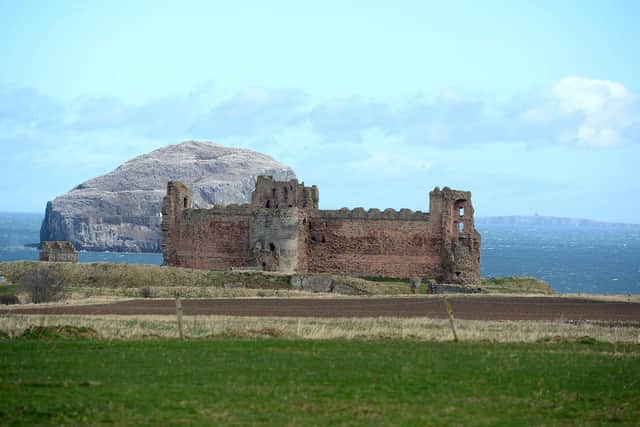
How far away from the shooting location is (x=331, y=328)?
27953mm

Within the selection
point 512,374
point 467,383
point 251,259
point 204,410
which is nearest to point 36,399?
point 204,410

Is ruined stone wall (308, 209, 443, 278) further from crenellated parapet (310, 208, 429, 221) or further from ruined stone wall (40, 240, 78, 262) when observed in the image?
ruined stone wall (40, 240, 78, 262)

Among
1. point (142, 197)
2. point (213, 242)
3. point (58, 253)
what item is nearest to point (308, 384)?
point (213, 242)

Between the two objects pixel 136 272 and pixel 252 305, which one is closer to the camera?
pixel 252 305

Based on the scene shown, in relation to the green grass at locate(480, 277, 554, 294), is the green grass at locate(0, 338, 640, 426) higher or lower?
lower

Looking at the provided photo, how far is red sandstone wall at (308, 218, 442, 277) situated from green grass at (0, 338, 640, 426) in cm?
2993

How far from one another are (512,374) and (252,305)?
1901 centimetres

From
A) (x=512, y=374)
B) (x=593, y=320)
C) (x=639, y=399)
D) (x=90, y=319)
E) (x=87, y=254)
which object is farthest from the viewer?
(x=87, y=254)

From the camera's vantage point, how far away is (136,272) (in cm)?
4906

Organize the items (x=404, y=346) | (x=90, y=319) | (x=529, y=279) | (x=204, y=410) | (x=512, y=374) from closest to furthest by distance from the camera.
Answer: (x=204, y=410) < (x=512, y=374) < (x=404, y=346) < (x=90, y=319) < (x=529, y=279)

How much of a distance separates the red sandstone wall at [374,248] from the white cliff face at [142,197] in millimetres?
95183

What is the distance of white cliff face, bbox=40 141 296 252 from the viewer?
157000 millimetres

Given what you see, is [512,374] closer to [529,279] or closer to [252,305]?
[252,305]

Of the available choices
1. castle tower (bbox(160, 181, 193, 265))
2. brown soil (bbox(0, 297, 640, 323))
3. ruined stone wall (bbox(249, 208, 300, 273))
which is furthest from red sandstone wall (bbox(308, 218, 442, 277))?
brown soil (bbox(0, 297, 640, 323))
